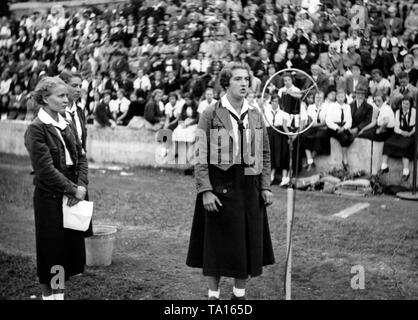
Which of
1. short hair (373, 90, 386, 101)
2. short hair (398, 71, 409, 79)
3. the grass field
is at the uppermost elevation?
short hair (398, 71, 409, 79)

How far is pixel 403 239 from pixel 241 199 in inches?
139

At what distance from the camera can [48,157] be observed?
14.9 feet

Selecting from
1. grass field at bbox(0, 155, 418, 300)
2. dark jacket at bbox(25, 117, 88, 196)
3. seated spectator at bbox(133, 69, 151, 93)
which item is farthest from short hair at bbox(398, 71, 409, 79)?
dark jacket at bbox(25, 117, 88, 196)

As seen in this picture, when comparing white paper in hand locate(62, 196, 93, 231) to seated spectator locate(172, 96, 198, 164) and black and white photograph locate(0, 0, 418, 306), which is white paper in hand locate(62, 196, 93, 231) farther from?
seated spectator locate(172, 96, 198, 164)

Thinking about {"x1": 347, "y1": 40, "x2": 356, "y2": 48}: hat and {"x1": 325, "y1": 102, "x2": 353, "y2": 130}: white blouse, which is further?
{"x1": 347, "y1": 40, "x2": 356, "y2": 48}: hat

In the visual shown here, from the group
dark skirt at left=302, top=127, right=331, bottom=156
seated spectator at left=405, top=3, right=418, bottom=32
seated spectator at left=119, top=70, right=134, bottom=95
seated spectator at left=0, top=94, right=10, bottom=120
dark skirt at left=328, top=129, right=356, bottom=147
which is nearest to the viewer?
dark skirt at left=328, top=129, right=356, bottom=147

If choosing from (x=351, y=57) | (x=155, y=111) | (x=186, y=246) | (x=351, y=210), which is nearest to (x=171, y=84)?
(x=155, y=111)

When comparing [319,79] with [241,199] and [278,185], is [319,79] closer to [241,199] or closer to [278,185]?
[278,185]

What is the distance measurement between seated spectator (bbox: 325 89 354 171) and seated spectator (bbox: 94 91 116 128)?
5.88 m

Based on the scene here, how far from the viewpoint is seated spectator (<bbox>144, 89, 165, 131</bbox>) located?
555 inches

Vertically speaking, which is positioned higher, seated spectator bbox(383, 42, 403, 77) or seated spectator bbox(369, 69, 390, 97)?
seated spectator bbox(383, 42, 403, 77)

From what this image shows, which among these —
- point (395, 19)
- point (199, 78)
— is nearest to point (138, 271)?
point (199, 78)

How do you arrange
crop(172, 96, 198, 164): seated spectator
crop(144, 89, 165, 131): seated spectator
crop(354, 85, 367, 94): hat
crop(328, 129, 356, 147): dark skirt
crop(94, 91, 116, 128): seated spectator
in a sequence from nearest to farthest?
1. crop(328, 129, 356, 147): dark skirt
2. crop(354, 85, 367, 94): hat
3. crop(172, 96, 198, 164): seated spectator
4. crop(144, 89, 165, 131): seated spectator
5. crop(94, 91, 116, 128): seated spectator

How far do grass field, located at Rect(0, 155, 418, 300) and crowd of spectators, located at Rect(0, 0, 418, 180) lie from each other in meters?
2.93
